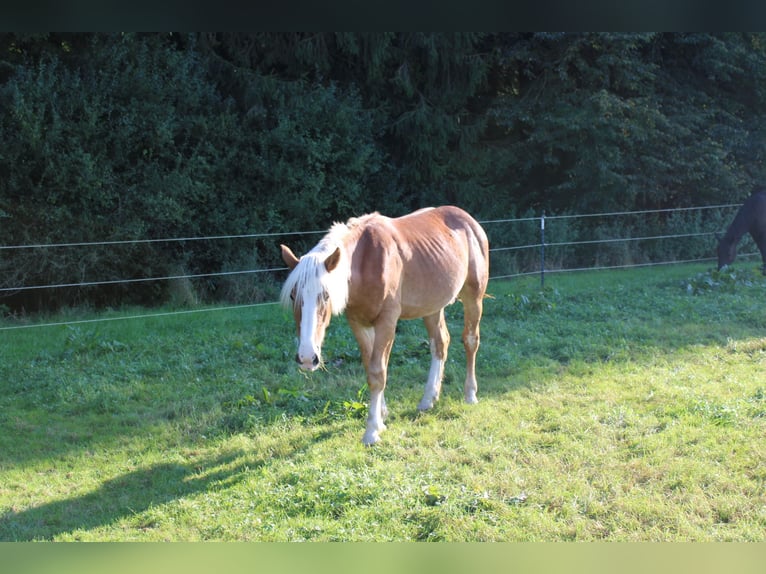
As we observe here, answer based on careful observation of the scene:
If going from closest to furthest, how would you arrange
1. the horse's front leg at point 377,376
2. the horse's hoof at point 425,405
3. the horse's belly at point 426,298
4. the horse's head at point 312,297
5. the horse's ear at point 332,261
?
1. the horse's head at point 312,297
2. the horse's ear at point 332,261
3. the horse's front leg at point 377,376
4. the horse's belly at point 426,298
5. the horse's hoof at point 425,405

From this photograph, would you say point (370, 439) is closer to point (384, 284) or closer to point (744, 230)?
point (384, 284)

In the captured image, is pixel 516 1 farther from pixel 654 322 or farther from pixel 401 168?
pixel 401 168

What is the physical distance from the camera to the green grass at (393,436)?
3248mm

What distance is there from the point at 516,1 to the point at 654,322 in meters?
6.69

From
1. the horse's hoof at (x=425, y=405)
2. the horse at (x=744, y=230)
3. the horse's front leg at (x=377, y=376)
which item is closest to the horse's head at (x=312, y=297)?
the horse's front leg at (x=377, y=376)

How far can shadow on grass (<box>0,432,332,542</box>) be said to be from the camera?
3.32 m

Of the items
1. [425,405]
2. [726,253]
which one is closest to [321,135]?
[726,253]

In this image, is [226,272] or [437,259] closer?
[437,259]

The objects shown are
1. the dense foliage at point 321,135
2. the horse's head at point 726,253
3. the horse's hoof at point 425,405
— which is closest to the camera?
the horse's hoof at point 425,405

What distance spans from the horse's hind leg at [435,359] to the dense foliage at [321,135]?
536 cm

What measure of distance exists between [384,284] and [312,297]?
72cm

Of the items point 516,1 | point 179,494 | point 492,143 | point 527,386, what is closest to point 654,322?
point 527,386

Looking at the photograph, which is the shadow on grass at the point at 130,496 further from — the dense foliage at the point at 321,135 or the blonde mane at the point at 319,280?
the dense foliage at the point at 321,135

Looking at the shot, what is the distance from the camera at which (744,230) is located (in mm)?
11062
